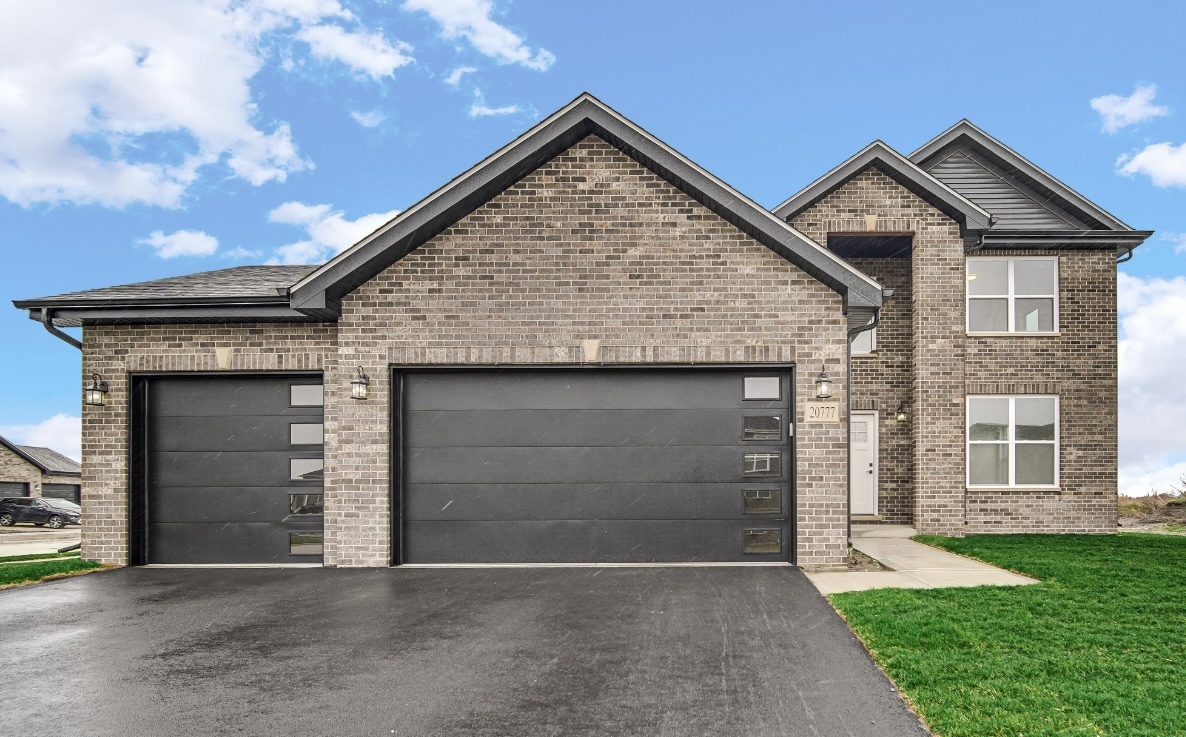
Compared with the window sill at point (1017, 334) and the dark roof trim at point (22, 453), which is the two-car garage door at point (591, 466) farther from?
the dark roof trim at point (22, 453)

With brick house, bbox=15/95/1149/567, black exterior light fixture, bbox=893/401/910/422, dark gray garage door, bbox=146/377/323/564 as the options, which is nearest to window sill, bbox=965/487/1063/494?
black exterior light fixture, bbox=893/401/910/422

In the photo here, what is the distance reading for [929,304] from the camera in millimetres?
14445

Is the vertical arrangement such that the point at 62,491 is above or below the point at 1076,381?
below

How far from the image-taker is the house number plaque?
9539 millimetres

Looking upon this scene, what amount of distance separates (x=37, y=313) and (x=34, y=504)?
24.8m

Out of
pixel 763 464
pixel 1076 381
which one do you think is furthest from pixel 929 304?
pixel 763 464

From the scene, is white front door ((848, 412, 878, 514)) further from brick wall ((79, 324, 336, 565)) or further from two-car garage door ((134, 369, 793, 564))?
brick wall ((79, 324, 336, 565))

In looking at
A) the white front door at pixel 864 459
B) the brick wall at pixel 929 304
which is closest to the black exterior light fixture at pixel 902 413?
the white front door at pixel 864 459

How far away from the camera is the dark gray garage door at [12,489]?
35.5 m

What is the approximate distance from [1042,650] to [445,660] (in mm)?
4663

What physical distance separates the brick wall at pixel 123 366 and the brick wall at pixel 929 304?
9.60 metres

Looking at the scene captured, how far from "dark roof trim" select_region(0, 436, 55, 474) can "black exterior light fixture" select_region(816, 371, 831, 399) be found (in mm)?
40940

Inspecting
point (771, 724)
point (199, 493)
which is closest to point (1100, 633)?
point (771, 724)

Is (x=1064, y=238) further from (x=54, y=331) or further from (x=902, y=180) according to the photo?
(x=54, y=331)
